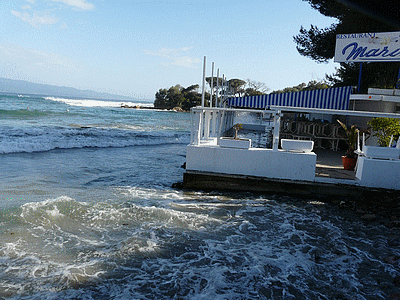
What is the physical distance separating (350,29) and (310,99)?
36.9ft

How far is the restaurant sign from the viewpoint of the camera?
11.9 m

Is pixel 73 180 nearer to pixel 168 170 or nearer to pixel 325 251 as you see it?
pixel 168 170

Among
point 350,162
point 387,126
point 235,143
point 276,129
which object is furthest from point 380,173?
point 235,143

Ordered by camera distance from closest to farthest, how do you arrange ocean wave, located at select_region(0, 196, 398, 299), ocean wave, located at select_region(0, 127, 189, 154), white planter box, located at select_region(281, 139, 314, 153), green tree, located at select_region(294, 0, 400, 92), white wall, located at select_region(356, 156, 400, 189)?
ocean wave, located at select_region(0, 196, 398, 299)
white wall, located at select_region(356, 156, 400, 189)
white planter box, located at select_region(281, 139, 314, 153)
ocean wave, located at select_region(0, 127, 189, 154)
green tree, located at select_region(294, 0, 400, 92)

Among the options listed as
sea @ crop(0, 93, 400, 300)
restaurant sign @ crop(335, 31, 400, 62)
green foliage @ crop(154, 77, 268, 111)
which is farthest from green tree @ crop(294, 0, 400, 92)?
green foliage @ crop(154, 77, 268, 111)

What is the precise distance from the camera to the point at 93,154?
50.2ft

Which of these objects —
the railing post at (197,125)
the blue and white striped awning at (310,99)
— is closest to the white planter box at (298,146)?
the railing post at (197,125)

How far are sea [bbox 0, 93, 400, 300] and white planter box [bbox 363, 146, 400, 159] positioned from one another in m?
1.46

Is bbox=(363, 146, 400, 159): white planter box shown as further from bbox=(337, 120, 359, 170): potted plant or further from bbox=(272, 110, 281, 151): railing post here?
bbox=(272, 110, 281, 151): railing post

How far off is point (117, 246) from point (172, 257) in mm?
906

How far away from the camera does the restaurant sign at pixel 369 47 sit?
38.9 feet

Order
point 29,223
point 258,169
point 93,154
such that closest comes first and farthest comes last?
1. point 29,223
2. point 258,169
3. point 93,154

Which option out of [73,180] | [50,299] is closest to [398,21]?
[73,180]

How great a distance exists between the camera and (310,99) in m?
12.7
